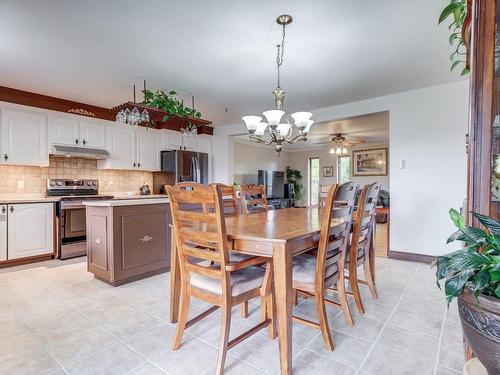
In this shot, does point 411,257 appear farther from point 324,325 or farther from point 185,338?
point 185,338

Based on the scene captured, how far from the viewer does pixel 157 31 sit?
232cm

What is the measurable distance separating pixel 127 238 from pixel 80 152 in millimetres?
2227

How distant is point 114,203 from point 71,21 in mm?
1531

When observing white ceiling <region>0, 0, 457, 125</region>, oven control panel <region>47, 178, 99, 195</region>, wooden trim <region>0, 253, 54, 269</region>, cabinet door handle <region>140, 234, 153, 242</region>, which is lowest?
wooden trim <region>0, 253, 54, 269</region>

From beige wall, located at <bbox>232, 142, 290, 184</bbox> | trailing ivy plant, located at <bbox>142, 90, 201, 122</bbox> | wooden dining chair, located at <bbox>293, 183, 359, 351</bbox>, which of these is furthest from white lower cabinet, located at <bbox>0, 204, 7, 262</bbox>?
beige wall, located at <bbox>232, 142, 290, 184</bbox>

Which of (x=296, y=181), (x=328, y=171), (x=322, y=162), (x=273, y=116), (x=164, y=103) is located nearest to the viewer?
(x=273, y=116)

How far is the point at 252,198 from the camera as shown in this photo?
300 cm

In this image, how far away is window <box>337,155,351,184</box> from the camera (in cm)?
881

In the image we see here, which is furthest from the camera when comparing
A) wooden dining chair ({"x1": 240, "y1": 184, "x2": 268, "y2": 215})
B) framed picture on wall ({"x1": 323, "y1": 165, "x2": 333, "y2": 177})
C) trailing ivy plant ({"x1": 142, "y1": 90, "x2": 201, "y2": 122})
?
framed picture on wall ({"x1": 323, "y1": 165, "x2": 333, "y2": 177})

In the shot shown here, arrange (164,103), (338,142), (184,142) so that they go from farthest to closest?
(338,142) → (184,142) → (164,103)

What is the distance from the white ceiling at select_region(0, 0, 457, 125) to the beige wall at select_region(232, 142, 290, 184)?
3833 mm

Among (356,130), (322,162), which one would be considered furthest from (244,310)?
(322,162)

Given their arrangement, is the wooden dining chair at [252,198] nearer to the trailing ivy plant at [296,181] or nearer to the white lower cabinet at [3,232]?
the white lower cabinet at [3,232]

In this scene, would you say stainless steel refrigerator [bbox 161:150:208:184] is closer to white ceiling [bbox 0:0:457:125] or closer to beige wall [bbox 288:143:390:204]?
white ceiling [bbox 0:0:457:125]
